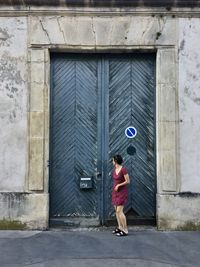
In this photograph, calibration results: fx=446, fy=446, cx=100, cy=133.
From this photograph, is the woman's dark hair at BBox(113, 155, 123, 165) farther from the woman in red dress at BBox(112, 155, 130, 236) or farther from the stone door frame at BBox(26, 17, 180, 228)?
the stone door frame at BBox(26, 17, 180, 228)

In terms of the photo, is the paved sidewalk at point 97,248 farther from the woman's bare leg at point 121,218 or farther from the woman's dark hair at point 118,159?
the woman's dark hair at point 118,159

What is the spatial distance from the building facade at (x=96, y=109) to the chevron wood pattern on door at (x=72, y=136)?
0.07 ft

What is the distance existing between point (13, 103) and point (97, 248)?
354 cm

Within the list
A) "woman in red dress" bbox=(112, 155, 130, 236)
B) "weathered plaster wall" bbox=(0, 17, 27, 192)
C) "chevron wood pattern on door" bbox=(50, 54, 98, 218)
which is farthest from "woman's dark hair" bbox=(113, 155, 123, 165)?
"weathered plaster wall" bbox=(0, 17, 27, 192)

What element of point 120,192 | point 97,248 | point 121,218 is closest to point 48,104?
point 120,192

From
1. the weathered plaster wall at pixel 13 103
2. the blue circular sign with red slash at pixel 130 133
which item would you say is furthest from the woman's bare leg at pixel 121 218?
Answer: the weathered plaster wall at pixel 13 103

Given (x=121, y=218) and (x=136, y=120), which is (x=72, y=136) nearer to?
(x=136, y=120)

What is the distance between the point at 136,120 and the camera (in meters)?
9.68

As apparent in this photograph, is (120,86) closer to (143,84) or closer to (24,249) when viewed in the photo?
(143,84)

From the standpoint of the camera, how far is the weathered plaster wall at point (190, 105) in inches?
365

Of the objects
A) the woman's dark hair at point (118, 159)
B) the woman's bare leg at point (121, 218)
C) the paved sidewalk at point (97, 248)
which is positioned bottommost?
the paved sidewalk at point (97, 248)

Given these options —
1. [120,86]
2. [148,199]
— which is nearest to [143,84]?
[120,86]

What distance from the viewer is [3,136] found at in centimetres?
933

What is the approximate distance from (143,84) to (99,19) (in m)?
1.68
